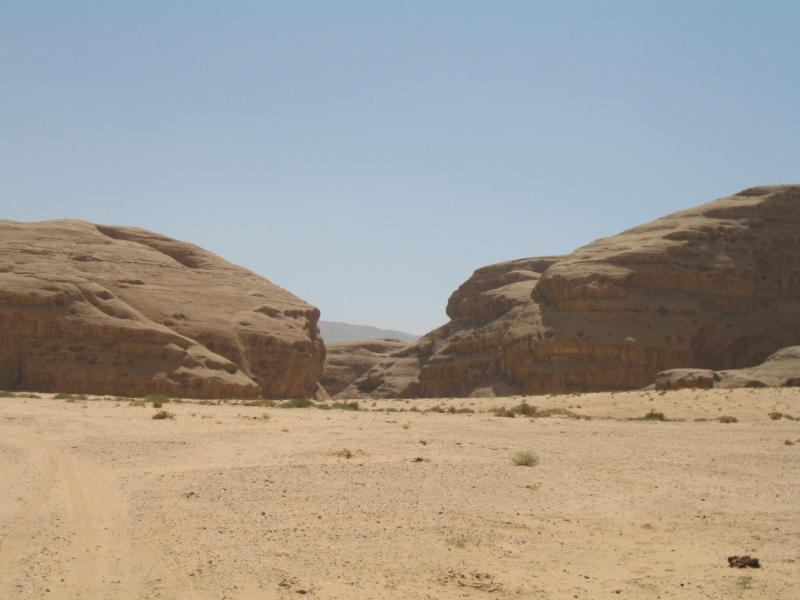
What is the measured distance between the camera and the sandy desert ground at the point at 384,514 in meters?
7.09

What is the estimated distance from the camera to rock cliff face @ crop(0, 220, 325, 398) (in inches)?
1385

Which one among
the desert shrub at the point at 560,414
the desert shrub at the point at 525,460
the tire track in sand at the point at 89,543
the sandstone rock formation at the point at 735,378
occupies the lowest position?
the tire track in sand at the point at 89,543

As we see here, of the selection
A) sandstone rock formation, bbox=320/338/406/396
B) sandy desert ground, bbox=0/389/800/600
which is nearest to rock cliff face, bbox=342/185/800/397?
sandstone rock formation, bbox=320/338/406/396

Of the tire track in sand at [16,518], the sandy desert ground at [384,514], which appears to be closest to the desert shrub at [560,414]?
the sandy desert ground at [384,514]

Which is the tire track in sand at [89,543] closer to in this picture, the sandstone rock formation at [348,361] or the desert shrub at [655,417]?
the desert shrub at [655,417]

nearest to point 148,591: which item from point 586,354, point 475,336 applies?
point 586,354

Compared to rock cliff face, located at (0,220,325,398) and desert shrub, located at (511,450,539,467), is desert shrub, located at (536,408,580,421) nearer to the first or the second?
desert shrub, located at (511,450,539,467)

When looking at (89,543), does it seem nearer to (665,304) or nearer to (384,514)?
(384,514)

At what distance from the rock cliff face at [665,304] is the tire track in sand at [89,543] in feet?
131

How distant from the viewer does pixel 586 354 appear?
48.1 m

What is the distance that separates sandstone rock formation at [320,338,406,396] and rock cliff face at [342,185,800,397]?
2372 centimetres

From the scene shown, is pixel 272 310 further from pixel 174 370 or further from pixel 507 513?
pixel 507 513

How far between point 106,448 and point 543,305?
43.2 m

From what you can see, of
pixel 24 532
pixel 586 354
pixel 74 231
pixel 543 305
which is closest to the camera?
pixel 24 532
